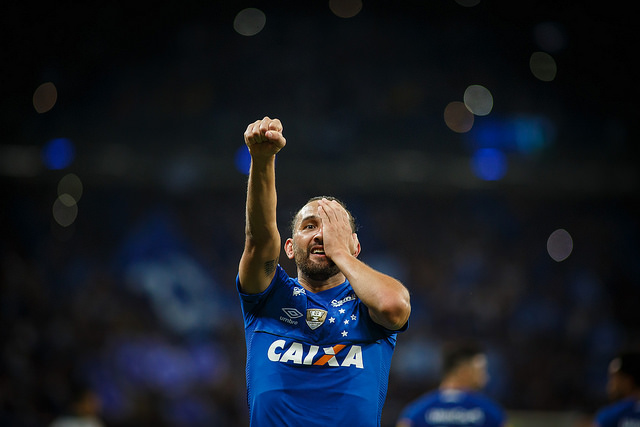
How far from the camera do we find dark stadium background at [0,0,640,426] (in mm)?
13312

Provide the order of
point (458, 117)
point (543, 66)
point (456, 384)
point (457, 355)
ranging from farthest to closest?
point (543, 66)
point (458, 117)
point (457, 355)
point (456, 384)

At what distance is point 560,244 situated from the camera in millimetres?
17156

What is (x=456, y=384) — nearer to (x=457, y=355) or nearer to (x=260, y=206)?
(x=457, y=355)

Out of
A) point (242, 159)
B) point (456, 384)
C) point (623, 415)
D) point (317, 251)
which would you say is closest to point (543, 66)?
point (242, 159)

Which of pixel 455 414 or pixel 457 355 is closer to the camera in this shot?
pixel 455 414

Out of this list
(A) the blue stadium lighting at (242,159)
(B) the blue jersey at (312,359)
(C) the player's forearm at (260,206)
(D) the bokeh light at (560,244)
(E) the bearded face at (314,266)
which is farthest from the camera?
(D) the bokeh light at (560,244)

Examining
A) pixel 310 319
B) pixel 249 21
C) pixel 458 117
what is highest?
pixel 249 21

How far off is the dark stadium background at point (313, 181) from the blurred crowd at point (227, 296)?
51 millimetres

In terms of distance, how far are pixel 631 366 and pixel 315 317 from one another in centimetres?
421

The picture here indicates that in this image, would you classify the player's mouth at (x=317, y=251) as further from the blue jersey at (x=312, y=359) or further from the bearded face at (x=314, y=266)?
the blue jersey at (x=312, y=359)

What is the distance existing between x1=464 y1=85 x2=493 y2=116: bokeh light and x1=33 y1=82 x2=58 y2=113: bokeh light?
10387 mm

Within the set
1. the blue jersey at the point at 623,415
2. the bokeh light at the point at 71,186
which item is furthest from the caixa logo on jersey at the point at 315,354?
the bokeh light at the point at 71,186

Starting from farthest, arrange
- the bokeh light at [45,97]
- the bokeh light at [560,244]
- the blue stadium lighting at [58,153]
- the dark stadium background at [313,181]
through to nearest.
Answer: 1. the bokeh light at [560,244]
2. the bokeh light at [45,97]
3. the blue stadium lighting at [58,153]
4. the dark stadium background at [313,181]

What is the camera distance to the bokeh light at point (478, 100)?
17.1 metres
